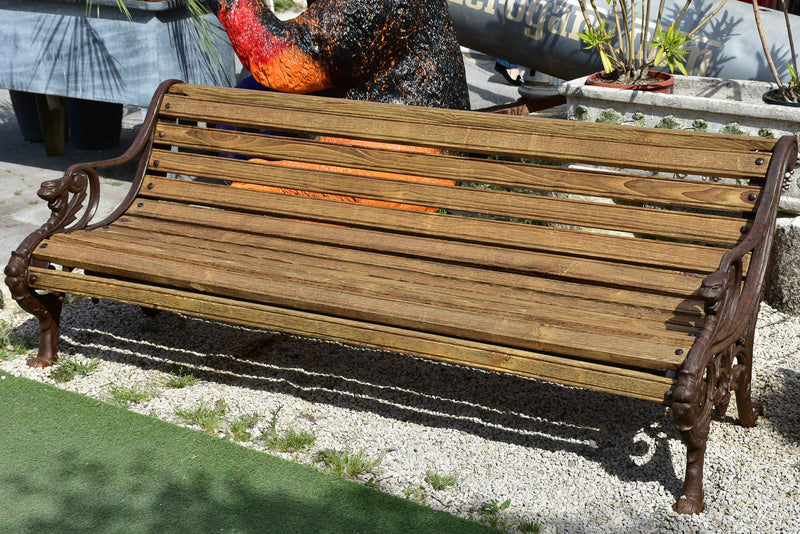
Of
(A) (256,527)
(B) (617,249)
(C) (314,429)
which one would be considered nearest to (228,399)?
(C) (314,429)

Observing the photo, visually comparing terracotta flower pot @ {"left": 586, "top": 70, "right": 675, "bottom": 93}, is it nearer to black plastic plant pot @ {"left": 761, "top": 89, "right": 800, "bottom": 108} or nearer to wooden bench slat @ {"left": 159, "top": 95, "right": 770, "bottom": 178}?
black plastic plant pot @ {"left": 761, "top": 89, "right": 800, "bottom": 108}

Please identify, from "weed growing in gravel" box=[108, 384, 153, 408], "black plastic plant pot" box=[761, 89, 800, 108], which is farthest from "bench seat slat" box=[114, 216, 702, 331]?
"black plastic plant pot" box=[761, 89, 800, 108]

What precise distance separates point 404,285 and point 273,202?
95cm

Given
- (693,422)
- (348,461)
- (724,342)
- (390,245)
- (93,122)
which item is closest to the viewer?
(693,422)

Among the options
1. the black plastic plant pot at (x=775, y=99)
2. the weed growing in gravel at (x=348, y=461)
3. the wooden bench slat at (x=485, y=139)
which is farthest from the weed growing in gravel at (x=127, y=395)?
the black plastic plant pot at (x=775, y=99)

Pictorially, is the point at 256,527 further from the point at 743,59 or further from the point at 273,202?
the point at 743,59

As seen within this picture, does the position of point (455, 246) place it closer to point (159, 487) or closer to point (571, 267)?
point (571, 267)

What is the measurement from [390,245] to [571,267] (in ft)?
2.50

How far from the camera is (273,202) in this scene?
411cm

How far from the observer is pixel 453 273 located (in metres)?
3.62

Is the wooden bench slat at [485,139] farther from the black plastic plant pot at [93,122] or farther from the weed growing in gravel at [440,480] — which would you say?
the black plastic plant pot at [93,122]

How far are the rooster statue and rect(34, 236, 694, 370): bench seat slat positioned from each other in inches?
61.4

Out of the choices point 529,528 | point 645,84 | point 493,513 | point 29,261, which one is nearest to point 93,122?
point 29,261

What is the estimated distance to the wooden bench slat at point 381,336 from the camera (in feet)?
9.59
